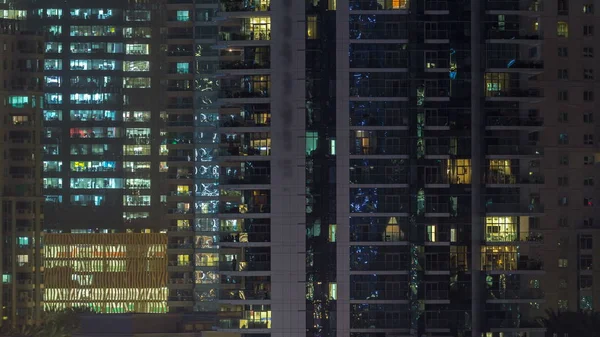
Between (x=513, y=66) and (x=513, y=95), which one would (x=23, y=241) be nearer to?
(x=513, y=95)

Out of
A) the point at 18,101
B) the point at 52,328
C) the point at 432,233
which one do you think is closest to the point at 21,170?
the point at 18,101

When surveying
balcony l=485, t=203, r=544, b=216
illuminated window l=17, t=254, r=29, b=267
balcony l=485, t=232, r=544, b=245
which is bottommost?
illuminated window l=17, t=254, r=29, b=267

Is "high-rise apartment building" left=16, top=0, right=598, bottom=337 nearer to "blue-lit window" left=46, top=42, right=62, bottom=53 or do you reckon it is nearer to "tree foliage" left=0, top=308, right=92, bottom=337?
"tree foliage" left=0, top=308, right=92, bottom=337

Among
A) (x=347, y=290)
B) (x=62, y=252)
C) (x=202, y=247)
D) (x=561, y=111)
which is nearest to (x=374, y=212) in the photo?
(x=347, y=290)

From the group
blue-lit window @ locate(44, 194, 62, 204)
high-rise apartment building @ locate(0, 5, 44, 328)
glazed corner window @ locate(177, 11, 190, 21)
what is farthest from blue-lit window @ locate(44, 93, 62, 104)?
glazed corner window @ locate(177, 11, 190, 21)

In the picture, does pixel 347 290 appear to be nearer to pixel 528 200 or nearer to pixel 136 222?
pixel 528 200

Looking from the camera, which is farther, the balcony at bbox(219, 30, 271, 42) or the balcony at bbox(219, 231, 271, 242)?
the balcony at bbox(219, 30, 271, 42)

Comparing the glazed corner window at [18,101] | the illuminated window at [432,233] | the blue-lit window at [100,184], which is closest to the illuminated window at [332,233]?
the illuminated window at [432,233]
